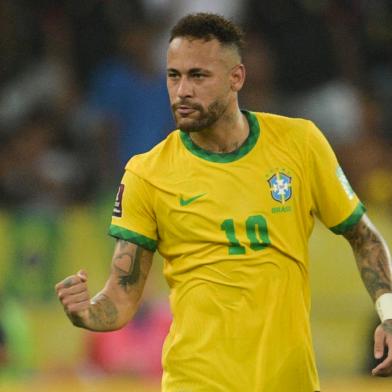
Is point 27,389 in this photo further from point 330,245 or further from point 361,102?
point 361,102

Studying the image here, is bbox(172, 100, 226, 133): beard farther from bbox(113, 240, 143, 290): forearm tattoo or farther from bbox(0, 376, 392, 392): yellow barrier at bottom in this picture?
bbox(0, 376, 392, 392): yellow barrier at bottom

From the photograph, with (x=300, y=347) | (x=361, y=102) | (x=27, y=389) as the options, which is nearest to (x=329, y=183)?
(x=300, y=347)

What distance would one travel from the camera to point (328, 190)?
574cm

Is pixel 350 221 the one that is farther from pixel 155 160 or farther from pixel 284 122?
pixel 155 160

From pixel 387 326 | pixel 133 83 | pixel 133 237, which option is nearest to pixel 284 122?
pixel 133 237

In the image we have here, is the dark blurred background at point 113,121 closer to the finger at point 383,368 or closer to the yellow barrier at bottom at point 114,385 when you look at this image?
the yellow barrier at bottom at point 114,385

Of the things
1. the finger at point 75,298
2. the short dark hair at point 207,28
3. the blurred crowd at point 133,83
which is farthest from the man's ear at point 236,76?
the blurred crowd at point 133,83

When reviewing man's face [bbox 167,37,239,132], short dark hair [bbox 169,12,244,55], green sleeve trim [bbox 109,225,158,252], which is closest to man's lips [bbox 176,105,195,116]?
man's face [bbox 167,37,239,132]

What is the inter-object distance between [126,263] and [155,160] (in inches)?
16.9

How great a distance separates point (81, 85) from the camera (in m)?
12.0

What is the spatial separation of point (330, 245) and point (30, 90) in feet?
9.83

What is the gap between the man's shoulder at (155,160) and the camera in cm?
578

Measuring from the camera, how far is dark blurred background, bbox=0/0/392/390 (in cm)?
1044

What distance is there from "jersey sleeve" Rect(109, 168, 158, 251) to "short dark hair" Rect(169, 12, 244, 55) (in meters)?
0.60
